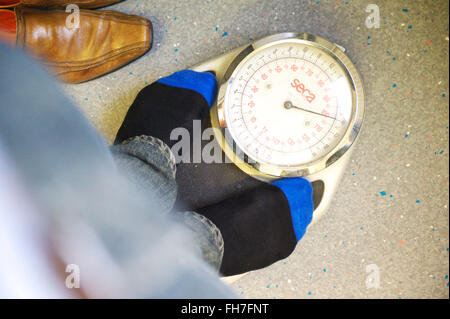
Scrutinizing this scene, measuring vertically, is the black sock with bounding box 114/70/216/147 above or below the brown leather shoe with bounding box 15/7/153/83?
below

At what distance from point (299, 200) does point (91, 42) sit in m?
0.56

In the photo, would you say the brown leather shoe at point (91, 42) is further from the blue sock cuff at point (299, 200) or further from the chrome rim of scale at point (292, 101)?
the blue sock cuff at point (299, 200)

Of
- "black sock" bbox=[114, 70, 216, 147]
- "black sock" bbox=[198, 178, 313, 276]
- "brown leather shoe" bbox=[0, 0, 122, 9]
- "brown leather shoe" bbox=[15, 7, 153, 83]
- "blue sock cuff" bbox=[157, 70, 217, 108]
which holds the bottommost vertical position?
"black sock" bbox=[198, 178, 313, 276]

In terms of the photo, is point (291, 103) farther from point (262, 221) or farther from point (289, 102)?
point (262, 221)

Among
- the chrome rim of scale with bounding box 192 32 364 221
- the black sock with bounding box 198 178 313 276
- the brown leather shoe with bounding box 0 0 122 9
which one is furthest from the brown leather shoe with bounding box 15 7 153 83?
the black sock with bounding box 198 178 313 276

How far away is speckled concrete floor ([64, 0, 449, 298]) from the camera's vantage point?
2.35 feet

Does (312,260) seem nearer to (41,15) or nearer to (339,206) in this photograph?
(339,206)

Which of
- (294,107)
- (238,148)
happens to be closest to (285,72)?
(294,107)

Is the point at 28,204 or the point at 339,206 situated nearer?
the point at 28,204

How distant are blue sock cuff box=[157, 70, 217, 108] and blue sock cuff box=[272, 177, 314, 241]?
0.24m

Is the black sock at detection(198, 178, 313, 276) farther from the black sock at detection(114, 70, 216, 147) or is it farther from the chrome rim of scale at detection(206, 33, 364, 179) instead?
the black sock at detection(114, 70, 216, 147)

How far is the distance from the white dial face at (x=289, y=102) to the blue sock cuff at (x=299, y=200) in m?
0.07

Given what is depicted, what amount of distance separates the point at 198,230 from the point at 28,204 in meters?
0.40

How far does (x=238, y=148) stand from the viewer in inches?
25.9
